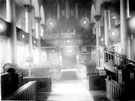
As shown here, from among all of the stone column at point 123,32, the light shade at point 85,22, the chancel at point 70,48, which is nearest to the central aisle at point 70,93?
the chancel at point 70,48

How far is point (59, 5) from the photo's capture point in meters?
22.0

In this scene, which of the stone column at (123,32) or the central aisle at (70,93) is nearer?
the central aisle at (70,93)

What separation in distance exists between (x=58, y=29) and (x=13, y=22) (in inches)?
523

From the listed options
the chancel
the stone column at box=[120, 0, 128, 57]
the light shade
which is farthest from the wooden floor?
the light shade

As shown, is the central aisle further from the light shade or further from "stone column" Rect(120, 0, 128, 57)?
the light shade

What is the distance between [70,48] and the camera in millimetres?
23578

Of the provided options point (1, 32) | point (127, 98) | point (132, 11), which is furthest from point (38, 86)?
point (132, 11)

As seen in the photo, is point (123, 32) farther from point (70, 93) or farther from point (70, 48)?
point (70, 48)

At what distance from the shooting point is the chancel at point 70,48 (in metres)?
7.03

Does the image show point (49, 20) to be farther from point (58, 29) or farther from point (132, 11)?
point (132, 11)

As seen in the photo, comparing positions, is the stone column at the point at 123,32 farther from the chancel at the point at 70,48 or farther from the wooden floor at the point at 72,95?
the wooden floor at the point at 72,95

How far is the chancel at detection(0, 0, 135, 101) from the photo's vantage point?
703 cm

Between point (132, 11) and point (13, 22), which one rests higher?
point (132, 11)

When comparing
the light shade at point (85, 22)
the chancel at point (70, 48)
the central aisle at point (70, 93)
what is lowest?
the central aisle at point (70, 93)
